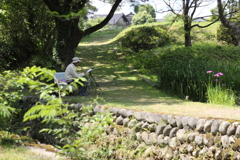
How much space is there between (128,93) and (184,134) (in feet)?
16.7

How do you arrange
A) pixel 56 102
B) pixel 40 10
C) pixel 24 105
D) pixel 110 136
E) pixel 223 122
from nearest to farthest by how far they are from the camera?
pixel 56 102 → pixel 223 122 → pixel 110 136 → pixel 24 105 → pixel 40 10

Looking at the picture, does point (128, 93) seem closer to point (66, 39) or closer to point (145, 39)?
point (66, 39)

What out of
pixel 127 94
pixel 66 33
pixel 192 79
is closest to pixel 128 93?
pixel 127 94

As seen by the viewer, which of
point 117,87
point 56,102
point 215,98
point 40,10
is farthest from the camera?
point 40,10

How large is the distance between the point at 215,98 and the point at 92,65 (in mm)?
9802

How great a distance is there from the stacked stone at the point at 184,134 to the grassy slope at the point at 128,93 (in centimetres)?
47

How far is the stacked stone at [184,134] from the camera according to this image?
4.89 meters

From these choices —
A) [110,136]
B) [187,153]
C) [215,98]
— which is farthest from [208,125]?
[215,98]

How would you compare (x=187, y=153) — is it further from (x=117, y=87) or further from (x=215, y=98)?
(x=117, y=87)

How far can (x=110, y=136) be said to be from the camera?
268 inches

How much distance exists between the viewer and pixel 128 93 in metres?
10.5

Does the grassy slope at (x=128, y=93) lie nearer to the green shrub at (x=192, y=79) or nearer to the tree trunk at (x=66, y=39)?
the green shrub at (x=192, y=79)

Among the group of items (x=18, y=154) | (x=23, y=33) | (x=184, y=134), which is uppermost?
(x=23, y=33)

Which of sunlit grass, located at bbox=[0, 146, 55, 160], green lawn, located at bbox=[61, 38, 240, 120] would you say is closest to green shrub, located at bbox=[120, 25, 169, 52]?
green lawn, located at bbox=[61, 38, 240, 120]
